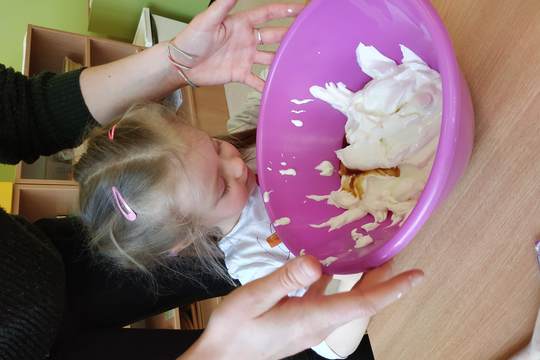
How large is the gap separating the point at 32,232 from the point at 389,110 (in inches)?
20.6

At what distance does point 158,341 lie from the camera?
72cm

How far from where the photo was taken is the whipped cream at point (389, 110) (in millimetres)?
563

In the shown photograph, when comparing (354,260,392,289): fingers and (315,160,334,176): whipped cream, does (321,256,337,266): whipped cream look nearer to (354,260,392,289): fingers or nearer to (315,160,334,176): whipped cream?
(354,260,392,289): fingers

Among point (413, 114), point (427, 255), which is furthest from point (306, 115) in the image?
point (427, 255)

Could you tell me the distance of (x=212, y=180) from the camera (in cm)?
76

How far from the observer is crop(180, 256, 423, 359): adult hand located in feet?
1.24

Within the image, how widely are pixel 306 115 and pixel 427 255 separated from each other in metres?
0.27

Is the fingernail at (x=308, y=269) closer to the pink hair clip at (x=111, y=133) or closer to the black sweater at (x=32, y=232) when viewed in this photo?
the black sweater at (x=32, y=232)

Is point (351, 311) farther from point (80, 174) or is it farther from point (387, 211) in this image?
point (80, 174)

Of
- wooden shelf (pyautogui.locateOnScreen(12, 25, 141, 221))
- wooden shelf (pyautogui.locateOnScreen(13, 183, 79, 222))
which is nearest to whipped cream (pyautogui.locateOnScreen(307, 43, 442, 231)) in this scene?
wooden shelf (pyautogui.locateOnScreen(12, 25, 141, 221))

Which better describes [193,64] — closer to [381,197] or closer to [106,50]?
[381,197]

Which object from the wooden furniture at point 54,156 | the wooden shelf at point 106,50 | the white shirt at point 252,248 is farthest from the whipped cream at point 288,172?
the wooden shelf at point 106,50

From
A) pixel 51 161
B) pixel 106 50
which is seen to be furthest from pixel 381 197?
pixel 106 50

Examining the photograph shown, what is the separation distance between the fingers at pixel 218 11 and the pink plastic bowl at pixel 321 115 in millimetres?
137
